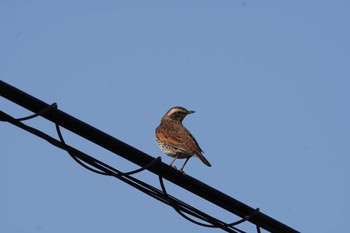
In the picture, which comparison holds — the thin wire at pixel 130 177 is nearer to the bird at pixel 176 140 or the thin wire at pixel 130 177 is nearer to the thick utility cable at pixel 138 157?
the thick utility cable at pixel 138 157

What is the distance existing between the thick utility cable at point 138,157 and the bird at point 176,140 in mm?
3747

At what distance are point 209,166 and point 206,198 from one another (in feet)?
12.6

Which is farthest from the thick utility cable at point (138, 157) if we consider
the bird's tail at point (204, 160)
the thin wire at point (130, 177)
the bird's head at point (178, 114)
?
the bird's head at point (178, 114)

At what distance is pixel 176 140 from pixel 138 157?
5947 millimetres

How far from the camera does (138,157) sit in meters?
7.48

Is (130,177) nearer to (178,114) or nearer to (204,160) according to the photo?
(204,160)

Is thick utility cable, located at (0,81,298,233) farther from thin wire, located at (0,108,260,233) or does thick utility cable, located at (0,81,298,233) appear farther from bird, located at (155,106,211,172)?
bird, located at (155,106,211,172)

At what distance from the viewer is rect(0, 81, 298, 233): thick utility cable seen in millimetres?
6953

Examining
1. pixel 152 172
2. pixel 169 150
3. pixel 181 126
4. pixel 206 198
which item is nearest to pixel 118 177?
pixel 152 172

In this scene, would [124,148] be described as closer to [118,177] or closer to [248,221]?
[118,177]

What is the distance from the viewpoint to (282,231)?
26.2 ft

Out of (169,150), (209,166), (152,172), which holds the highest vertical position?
(169,150)

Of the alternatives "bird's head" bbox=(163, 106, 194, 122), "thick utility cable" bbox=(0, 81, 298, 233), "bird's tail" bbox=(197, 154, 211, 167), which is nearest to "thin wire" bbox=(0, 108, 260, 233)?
"thick utility cable" bbox=(0, 81, 298, 233)

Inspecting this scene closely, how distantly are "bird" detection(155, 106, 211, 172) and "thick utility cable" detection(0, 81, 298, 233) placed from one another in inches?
148
